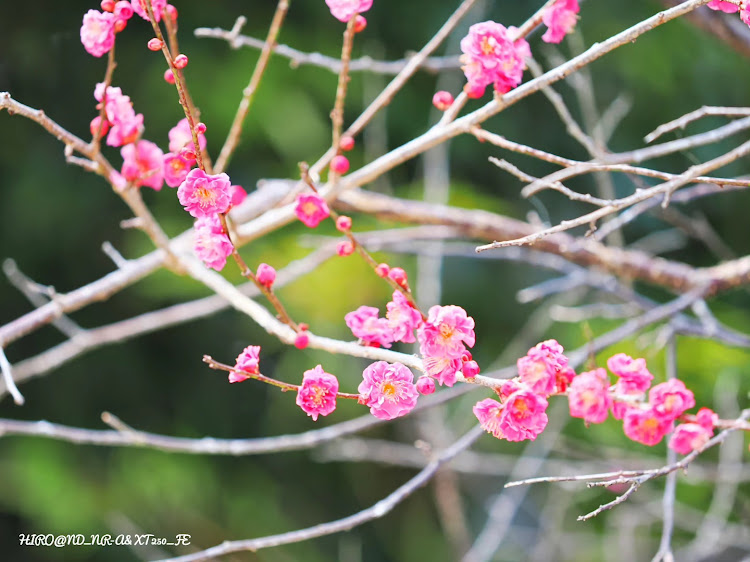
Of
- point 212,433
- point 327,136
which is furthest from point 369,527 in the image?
point 327,136

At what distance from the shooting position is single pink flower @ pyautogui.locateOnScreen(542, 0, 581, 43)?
810 millimetres

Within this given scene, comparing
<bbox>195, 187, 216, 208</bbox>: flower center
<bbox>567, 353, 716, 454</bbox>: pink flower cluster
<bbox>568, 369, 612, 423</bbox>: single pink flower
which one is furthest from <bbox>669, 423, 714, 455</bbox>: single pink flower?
<bbox>195, 187, 216, 208</bbox>: flower center

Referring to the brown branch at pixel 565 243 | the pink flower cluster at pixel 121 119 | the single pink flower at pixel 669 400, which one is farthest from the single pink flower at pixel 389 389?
the brown branch at pixel 565 243

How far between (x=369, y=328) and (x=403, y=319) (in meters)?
0.04

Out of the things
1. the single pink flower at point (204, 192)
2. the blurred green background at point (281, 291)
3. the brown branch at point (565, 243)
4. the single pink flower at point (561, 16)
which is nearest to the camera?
the single pink flower at point (204, 192)

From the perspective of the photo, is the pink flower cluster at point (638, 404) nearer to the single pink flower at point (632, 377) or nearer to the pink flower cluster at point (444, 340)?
the single pink flower at point (632, 377)

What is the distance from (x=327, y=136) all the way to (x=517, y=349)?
92cm

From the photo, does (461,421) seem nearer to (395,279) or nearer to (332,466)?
(332,466)

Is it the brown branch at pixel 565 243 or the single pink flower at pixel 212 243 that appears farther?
the brown branch at pixel 565 243

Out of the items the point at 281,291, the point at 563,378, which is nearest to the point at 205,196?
the point at 563,378

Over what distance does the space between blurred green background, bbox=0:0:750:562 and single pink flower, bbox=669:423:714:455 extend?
4.47 ft

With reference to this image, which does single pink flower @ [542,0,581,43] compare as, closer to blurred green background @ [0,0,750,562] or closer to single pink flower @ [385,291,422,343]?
single pink flower @ [385,291,422,343]

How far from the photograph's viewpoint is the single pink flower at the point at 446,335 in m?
0.62

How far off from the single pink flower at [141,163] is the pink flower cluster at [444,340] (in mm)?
434
